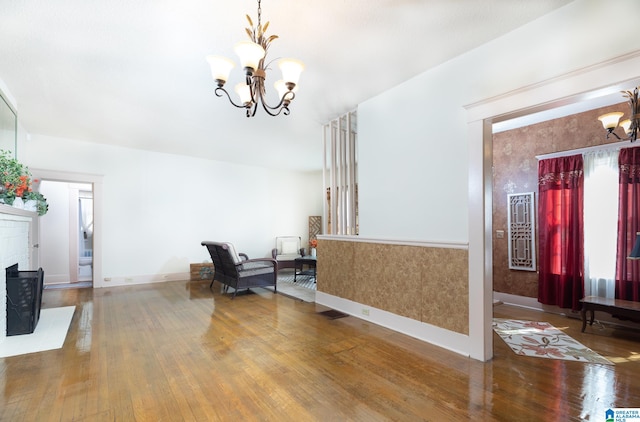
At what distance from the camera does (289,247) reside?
27.2 feet

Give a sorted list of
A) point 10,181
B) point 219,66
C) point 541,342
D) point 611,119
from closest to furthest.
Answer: point 219,66
point 611,119
point 541,342
point 10,181

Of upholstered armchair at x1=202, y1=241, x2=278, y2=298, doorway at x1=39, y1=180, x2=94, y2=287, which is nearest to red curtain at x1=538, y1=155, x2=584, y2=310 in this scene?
upholstered armchair at x1=202, y1=241, x2=278, y2=298

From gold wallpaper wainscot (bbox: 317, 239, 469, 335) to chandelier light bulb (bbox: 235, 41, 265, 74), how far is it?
2.47 meters

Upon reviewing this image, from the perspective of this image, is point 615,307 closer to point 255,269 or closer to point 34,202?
point 255,269

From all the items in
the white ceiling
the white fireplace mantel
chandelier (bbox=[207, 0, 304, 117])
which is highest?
the white ceiling

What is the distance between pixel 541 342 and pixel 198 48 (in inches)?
186

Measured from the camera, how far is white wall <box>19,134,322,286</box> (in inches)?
234

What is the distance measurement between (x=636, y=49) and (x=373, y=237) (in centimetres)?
278

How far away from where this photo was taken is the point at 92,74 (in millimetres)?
3234

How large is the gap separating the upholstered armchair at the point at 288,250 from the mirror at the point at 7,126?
5.47 meters

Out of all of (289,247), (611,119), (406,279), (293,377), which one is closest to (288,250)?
(289,247)

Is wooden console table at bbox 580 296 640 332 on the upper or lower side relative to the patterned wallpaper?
lower

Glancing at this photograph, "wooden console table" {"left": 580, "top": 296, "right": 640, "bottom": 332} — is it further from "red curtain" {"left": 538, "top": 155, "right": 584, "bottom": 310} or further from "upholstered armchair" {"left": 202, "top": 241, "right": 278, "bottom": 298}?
"upholstered armchair" {"left": 202, "top": 241, "right": 278, "bottom": 298}

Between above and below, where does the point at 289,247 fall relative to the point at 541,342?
above
